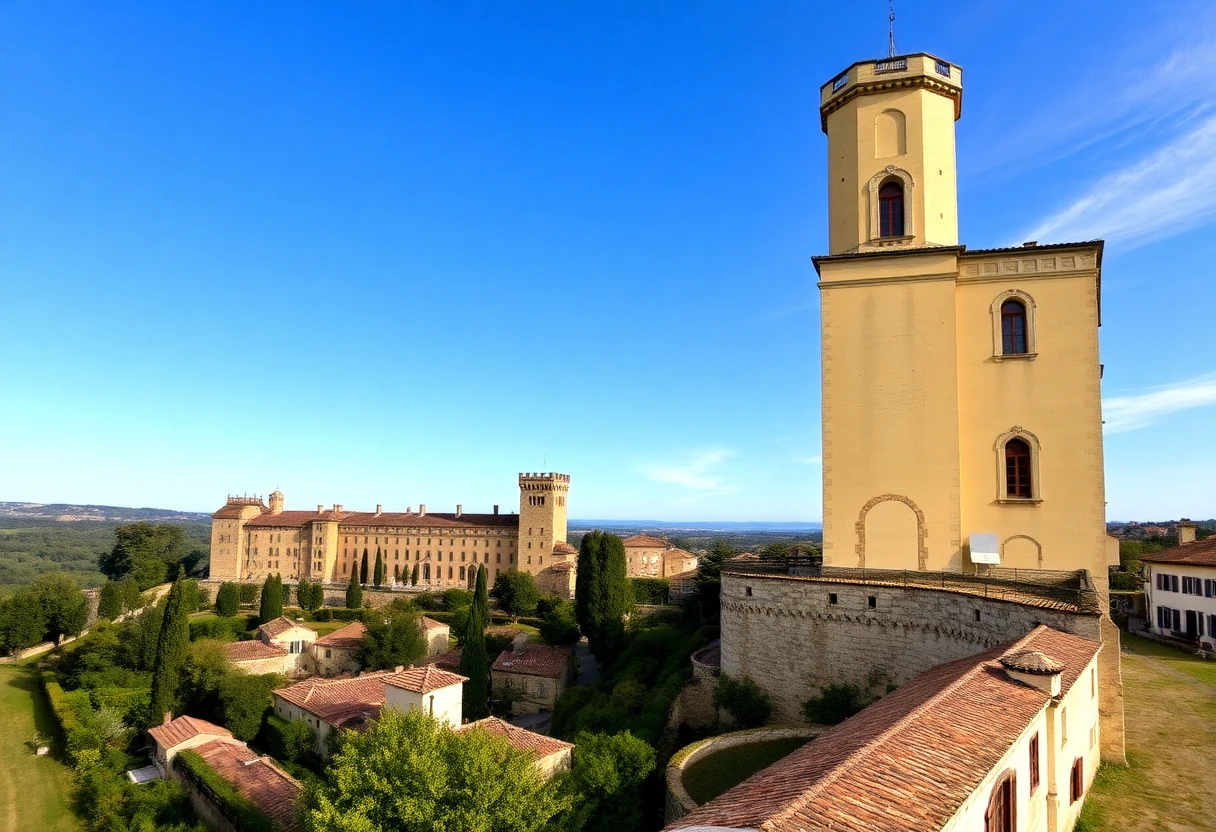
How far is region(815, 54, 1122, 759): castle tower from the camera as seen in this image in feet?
58.5

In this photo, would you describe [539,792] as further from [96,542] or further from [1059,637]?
[96,542]

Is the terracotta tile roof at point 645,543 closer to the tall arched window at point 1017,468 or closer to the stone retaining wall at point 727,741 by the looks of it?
the tall arched window at point 1017,468

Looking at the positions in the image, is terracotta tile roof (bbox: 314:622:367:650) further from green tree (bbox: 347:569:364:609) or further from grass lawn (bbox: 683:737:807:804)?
grass lawn (bbox: 683:737:807:804)

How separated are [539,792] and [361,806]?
3.48 meters

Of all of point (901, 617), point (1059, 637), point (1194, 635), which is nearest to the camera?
point (1059, 637)

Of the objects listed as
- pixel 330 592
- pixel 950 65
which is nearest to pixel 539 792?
pixel 950 65

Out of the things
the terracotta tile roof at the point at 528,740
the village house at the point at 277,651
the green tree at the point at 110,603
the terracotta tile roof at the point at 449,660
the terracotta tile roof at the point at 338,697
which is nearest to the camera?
the terracotta tile roof at the point at 528,740

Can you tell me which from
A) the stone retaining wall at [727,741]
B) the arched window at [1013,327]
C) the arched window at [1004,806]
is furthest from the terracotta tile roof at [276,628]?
the arched window at [1004,806]

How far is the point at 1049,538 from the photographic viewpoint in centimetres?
1770

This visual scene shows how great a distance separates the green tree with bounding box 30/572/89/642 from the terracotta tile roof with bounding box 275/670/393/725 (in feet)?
95.4

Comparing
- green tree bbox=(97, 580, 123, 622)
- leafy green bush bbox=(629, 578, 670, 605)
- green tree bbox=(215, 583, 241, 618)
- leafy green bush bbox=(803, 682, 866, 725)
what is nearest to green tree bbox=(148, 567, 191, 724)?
green tree bbox=(215, 583, 241, 618)

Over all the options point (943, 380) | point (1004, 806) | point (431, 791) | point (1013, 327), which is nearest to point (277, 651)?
point (431, 791)

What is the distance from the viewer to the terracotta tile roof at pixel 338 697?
2935 centimetres

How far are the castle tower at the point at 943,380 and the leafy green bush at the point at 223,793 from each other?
18.8m
